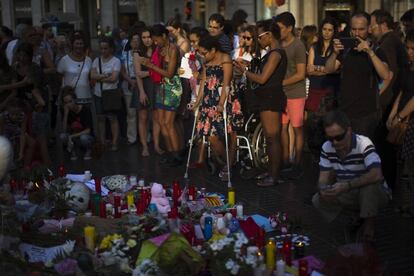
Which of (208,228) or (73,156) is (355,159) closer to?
(208,228)

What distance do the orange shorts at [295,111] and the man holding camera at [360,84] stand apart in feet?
4.61

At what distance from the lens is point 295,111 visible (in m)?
8.56

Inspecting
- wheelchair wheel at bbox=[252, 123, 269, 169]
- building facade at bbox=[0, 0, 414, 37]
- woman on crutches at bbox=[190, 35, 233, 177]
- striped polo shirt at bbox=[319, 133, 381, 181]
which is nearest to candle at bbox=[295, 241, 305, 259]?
striped polo shirt at bbox=[319, 133, 381, 181]

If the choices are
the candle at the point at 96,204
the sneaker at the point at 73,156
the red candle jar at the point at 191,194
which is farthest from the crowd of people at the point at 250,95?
the candle at the point at 96,204

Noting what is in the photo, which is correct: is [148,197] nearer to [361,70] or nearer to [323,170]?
[323,170]

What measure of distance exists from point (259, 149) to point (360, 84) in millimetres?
2289

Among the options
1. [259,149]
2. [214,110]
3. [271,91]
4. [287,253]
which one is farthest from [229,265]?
[259,149]

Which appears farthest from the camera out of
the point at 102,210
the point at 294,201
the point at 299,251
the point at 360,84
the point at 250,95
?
the point at 250,95

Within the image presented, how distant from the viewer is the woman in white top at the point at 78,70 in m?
10.5

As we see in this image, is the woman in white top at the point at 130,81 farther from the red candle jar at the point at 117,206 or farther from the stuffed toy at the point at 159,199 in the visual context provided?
the red candle jar at the point at 117,206

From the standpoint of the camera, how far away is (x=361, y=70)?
6.97m

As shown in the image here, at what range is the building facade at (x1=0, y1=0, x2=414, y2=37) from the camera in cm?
3288

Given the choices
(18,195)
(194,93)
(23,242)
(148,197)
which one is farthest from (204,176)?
(23,242)

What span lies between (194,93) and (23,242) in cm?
481
